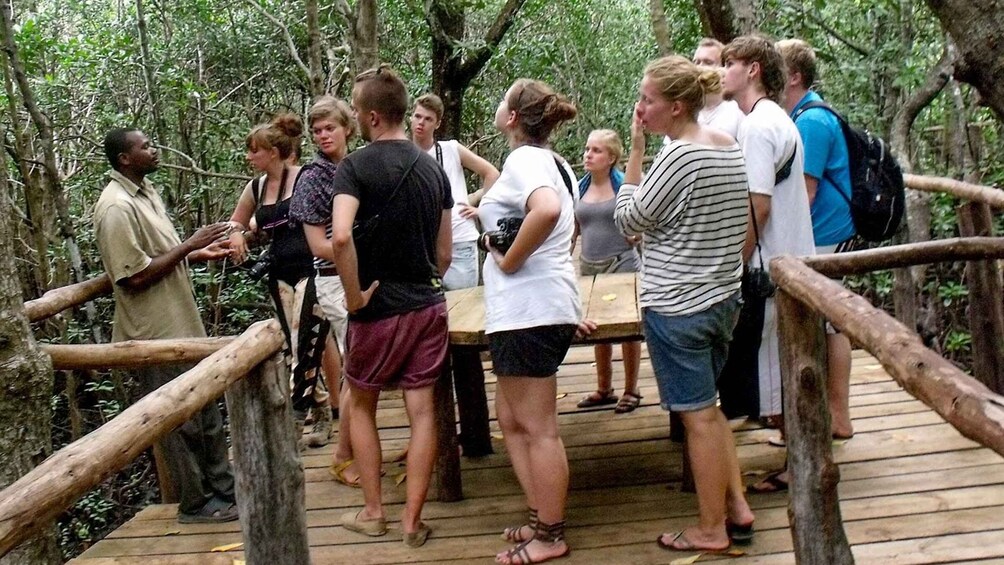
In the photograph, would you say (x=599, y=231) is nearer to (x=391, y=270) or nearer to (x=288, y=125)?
(x=288, y=125)

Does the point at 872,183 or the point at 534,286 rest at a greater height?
the point at 872,183

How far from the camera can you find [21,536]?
146 centimetres

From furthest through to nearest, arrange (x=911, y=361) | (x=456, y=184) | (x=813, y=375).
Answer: (x=456, y=184) → (x=813, y=375) → (x=911, y=361)

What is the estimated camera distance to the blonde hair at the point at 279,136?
4.12 metres

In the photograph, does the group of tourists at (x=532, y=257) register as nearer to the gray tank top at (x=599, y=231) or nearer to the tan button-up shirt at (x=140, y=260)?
the tan button-up shirt at (x=140, y=260)

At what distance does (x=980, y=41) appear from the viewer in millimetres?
2479

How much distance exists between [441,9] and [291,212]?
5017 mm

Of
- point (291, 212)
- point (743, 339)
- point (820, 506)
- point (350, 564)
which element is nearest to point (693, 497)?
point (743, 339)

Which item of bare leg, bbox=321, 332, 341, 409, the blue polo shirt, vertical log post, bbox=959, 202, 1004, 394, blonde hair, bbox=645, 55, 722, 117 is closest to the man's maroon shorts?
blonde hair, bbox=645, 55, 722, 117

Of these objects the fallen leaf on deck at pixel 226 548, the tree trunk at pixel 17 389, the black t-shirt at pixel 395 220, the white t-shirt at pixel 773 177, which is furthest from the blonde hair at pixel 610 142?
the tree trunk at pixel 17 389

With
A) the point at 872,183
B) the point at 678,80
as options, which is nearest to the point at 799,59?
the point at 872,183

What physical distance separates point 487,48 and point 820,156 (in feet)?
15.6

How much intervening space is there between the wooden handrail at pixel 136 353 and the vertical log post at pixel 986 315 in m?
3.91

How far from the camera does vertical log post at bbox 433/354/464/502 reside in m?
3.69
